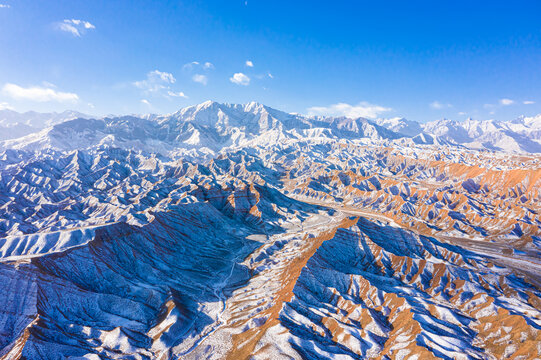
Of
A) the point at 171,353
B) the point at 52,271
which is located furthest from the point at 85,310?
the point at 171,353

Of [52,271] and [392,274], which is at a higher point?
[52,271]

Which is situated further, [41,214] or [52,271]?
[41,214]

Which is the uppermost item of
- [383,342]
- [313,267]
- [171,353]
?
[313,267]

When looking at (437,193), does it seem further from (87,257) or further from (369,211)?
(87,257)

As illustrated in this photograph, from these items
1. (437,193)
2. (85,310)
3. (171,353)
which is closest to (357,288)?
(171,353)

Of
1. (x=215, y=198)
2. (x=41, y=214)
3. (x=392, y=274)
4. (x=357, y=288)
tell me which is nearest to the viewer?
(x=357, y=288)

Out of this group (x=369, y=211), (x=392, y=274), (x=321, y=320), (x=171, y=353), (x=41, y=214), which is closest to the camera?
(x=171, y=353)

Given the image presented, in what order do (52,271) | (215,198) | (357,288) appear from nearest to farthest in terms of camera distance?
(52,271)
(357,288)
(215,198)

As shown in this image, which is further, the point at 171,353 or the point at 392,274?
the point at 392,274

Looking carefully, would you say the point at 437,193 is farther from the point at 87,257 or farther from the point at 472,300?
the point at 87,257
